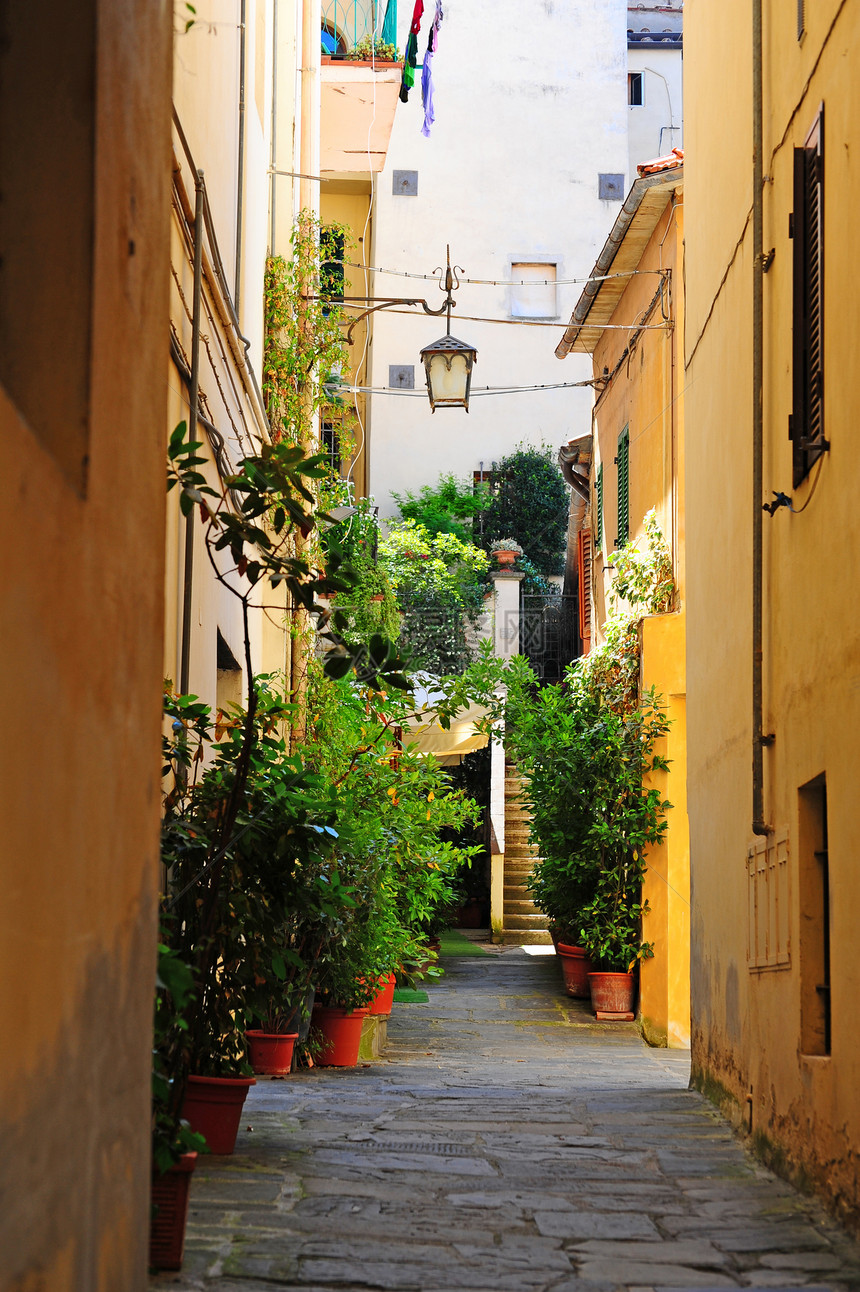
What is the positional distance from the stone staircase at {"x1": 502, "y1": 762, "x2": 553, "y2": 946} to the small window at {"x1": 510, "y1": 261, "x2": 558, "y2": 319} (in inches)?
523

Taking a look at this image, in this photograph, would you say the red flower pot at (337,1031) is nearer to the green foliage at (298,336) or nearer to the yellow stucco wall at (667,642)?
the yellow stucco wall at (667,642)

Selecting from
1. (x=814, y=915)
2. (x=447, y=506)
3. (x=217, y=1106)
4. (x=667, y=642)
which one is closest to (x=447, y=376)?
(x=667, y=642)

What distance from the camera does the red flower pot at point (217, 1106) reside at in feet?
17.8

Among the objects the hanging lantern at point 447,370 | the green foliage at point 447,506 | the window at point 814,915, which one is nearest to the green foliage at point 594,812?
the hanging lantern at point 447,370

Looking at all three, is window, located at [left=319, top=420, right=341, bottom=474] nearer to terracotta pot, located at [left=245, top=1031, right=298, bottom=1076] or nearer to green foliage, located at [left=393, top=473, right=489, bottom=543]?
green foliage, located at [left=393, top=473, right=489, bottom=543]

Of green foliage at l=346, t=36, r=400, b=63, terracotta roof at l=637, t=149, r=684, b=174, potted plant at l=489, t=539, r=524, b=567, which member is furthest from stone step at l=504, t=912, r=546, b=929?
green foliage at l=346, t=36, r=400, b=63

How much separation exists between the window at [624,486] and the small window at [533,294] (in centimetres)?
1385

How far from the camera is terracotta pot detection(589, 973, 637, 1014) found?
12781 millimetres

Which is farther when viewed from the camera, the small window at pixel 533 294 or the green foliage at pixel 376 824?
the small window at pixel 533 294

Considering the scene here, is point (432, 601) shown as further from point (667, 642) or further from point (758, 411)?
Result: point (758, 411)

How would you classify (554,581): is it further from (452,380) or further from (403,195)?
(452,380)

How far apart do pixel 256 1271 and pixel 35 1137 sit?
5.78 feet

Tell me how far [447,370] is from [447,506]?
48.6 feet

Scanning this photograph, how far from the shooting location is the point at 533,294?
2911 centimetres
